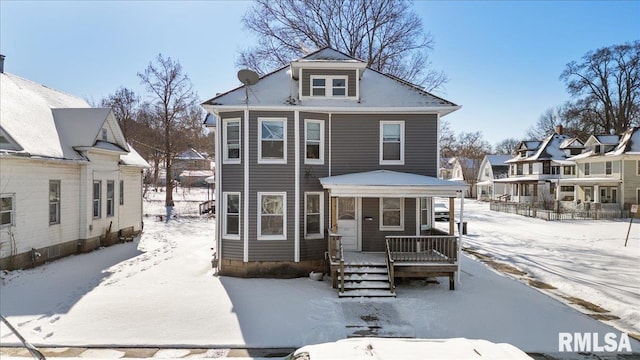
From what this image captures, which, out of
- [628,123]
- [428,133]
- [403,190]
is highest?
[628,123]

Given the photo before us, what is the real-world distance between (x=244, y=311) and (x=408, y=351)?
623cm

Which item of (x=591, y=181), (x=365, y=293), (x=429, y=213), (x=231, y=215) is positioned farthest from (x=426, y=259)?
(x=591, y=181)

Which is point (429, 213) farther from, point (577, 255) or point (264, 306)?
point (577, 255)

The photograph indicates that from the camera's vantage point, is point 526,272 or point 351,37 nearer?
point 526,272

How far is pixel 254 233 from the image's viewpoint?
1250 centimetres

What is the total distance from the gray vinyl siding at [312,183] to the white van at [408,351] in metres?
8.39

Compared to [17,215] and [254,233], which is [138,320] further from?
[17,215]

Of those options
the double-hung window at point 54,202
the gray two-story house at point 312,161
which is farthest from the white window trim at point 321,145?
the double-hung window at point 54,202

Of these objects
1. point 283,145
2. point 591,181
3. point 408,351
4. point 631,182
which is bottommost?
point 408,351

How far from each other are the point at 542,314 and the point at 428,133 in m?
6.88

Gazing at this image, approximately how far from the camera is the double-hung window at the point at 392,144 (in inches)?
521

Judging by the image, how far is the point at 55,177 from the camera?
14.1 meters

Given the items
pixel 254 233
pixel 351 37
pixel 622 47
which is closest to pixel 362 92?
pixel 254 233

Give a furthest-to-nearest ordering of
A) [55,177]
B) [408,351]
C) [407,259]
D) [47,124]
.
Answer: [47,124], [55,177], [407,259], [408,351]
